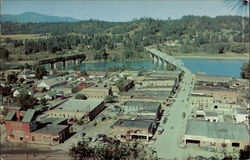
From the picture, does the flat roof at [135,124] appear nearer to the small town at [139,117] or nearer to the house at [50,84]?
the small town at [139,117]

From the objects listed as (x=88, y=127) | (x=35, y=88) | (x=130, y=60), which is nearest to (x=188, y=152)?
(x=88, y=127)

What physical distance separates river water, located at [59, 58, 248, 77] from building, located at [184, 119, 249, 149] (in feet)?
38.8

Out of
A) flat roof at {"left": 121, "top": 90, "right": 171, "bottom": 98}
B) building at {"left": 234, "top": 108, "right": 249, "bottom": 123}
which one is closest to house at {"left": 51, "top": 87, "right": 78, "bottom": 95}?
flat roof at {"left": 121, "top": 90, "right": 171, "bottom": 98}

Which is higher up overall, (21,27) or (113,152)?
A: (21,27)

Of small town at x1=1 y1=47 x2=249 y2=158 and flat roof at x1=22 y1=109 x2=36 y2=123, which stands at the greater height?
flat roof at x1=22 y1=109 x2=36 y2=123

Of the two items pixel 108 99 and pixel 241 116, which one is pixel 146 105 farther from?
pixel 241 116

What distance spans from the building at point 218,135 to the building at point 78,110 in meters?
3.02

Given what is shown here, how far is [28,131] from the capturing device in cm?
613

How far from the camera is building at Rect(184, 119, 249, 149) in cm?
567

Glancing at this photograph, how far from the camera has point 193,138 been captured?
5887 mm

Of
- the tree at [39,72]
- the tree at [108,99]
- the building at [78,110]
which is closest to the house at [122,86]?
the tree at [108,99]

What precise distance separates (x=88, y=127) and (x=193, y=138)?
114 inches

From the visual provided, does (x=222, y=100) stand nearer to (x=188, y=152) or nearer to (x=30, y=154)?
(x=188, y=152)

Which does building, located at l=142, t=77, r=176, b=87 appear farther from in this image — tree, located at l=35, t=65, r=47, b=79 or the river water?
the river water
